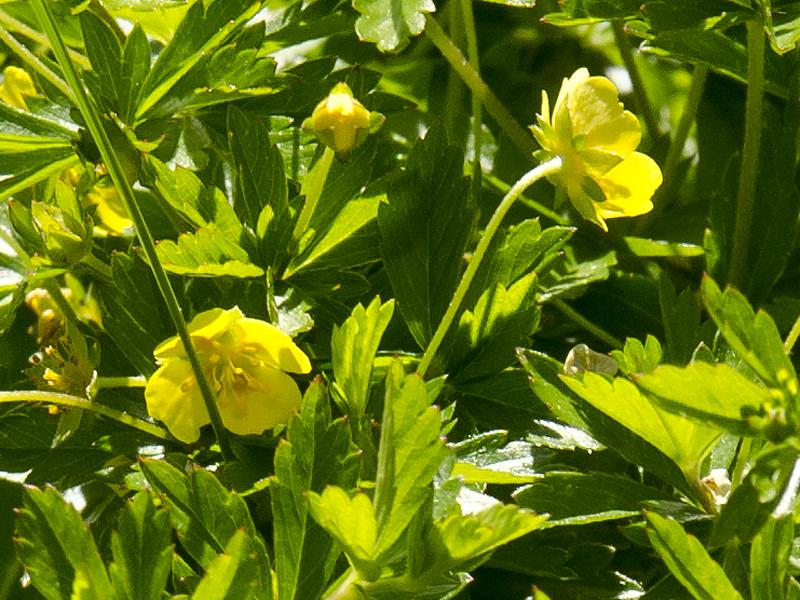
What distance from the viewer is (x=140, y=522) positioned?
69 cm

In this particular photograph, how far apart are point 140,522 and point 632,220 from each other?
1.99ft

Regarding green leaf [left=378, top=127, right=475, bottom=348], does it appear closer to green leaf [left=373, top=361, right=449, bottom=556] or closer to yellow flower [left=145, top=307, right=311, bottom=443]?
yellow flower [left=145, top=307, right=311, bottom=443]

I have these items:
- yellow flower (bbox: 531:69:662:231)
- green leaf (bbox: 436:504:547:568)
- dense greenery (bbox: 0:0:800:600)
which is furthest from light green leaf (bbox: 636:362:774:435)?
yellow flower (bbox: 531:69:662:231)

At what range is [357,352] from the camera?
2.50 feet

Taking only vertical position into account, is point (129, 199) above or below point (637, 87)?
above

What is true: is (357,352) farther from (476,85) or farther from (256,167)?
(476,85)

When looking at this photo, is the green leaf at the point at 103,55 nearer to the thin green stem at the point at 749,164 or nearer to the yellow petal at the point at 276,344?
the yellow petal at the point at 276,344

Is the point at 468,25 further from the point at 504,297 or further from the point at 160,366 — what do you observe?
the point at 160,366

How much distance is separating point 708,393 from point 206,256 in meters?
0.39

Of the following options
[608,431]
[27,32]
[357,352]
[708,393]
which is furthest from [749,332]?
[27,32]

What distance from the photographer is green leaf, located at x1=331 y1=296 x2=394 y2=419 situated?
75 cm

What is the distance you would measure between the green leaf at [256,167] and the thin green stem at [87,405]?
172 millimetres

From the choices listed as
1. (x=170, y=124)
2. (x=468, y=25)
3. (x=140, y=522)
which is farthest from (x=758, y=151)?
(x=140, y=522)

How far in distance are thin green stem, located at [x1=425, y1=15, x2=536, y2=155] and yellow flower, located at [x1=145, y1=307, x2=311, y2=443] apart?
12.6 inches
